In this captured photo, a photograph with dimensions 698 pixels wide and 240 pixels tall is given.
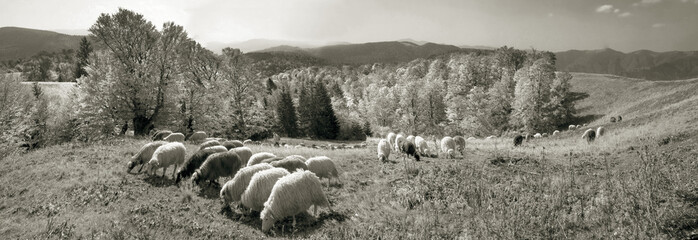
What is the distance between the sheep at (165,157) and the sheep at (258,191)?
5939mm

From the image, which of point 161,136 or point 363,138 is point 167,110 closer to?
point 161,136

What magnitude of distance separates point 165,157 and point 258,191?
663cm

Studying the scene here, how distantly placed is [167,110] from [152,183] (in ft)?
70.6

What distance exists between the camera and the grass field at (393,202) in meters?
6.29

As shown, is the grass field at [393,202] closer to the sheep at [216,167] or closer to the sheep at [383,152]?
the sheep at [216,167]

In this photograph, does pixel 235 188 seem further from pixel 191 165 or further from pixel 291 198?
pixel 191 165

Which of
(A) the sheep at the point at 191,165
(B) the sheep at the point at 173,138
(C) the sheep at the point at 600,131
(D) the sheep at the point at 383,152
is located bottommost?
(C) the sheep at the point at 600,131

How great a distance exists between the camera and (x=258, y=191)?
426 inches

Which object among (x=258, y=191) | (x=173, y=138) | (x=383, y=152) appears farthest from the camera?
(x=173, y=138)

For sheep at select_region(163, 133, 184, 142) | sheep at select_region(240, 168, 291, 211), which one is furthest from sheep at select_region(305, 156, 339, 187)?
sheep at select_region(163, 133, 184, 142)

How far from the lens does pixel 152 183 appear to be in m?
13.7

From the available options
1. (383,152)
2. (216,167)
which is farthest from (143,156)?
(383,152)

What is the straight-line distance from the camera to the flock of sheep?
9977mm

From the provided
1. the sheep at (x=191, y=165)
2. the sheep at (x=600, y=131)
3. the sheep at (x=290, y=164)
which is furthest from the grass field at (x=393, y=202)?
the sheep at (x=600, y=131)
